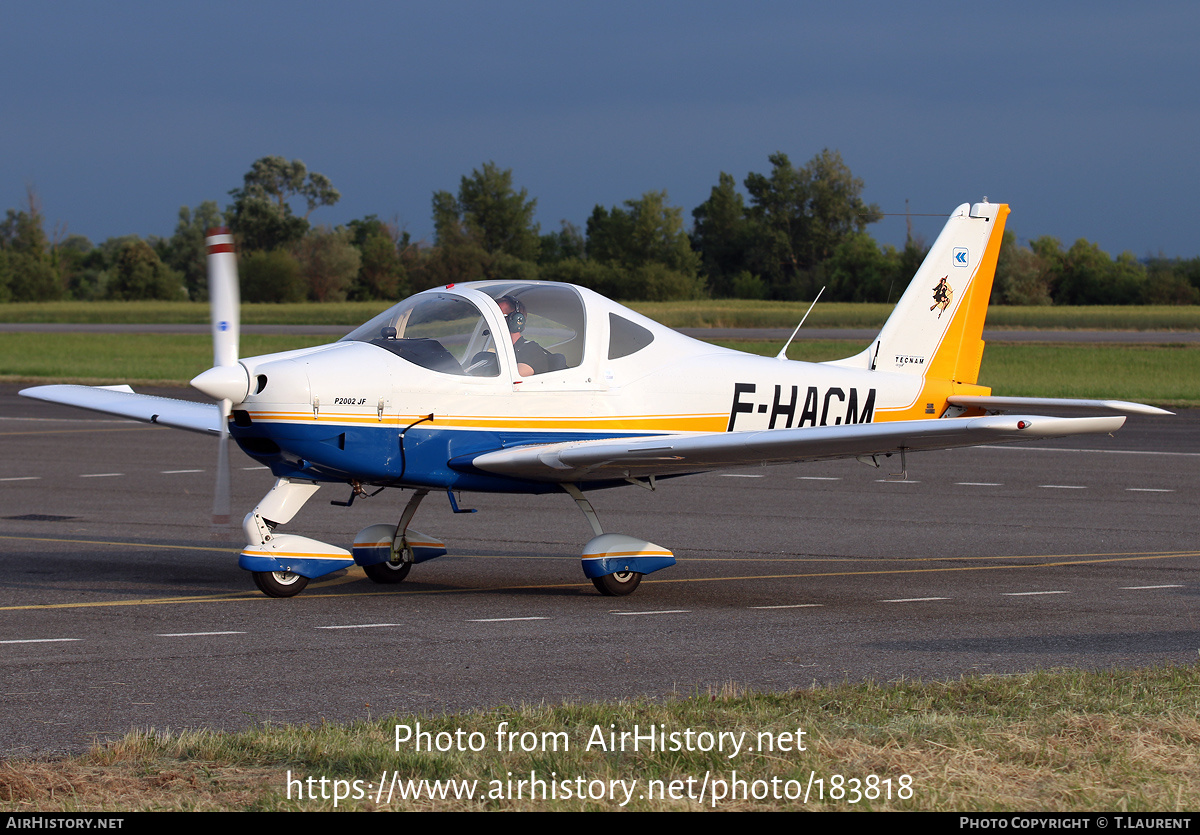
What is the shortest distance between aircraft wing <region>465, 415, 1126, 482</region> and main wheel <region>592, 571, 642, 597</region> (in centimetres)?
76

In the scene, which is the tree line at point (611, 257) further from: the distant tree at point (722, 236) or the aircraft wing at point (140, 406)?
the aircraft wing at point (140, 406)

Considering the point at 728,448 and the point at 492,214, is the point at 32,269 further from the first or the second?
the point at 728,448

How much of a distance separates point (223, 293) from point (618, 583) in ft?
12.0

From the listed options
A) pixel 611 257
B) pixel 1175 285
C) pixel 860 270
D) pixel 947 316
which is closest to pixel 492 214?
pixel 611 257

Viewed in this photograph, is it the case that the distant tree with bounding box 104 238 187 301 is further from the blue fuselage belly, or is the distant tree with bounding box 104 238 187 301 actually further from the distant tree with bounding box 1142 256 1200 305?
the blue fuselage belly

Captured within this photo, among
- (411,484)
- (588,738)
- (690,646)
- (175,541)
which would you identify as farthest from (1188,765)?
(175,541)

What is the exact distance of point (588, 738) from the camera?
552 centimetres

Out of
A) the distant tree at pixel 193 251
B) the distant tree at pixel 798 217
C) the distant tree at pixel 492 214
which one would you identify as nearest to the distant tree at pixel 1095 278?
the distant tree at pixel 798 217

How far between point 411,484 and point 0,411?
2038 centimetres

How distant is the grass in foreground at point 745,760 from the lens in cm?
466

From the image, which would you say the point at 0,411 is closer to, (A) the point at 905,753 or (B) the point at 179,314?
(A) the point at 905,753

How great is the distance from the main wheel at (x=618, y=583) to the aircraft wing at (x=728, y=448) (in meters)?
0.76

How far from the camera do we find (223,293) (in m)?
9.58
